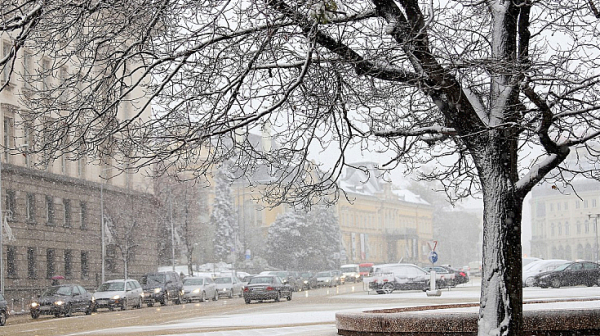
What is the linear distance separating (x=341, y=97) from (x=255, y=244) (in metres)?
94.9

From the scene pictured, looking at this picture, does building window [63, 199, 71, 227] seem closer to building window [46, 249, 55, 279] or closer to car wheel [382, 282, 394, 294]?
building window [46, 249, 55, 279]

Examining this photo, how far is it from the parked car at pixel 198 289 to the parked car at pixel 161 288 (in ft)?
1.26

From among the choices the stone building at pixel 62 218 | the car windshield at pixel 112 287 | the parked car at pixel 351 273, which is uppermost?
the stone building at pixel 62 218

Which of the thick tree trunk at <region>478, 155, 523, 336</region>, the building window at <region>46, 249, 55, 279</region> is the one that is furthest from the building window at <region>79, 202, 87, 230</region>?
the thick tree trunk at <region>478, 155, 523, 336</region>

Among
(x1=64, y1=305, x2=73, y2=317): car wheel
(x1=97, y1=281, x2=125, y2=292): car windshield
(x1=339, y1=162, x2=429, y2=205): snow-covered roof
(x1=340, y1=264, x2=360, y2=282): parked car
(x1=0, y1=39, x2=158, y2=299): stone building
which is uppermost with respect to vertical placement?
(x1=339, y1=162, x2=429, y2=205): snow-covered roof

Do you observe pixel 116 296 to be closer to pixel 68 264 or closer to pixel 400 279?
pixel 68 264

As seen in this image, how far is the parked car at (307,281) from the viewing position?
71.4m

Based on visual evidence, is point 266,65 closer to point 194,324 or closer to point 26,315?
point 194,324

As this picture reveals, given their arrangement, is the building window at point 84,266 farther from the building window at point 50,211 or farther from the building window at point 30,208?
the building window at point 30,208

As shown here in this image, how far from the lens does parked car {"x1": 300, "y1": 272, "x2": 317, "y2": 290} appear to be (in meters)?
71.4

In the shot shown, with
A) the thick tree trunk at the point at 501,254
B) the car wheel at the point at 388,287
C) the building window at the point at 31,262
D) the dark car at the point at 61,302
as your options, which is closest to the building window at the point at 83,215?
the building window at the point at 31,262

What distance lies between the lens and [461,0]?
1409cm

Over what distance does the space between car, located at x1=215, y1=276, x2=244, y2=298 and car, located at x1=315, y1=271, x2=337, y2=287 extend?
55.4ft

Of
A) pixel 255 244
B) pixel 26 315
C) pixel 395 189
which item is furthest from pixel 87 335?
pixel 395 189
